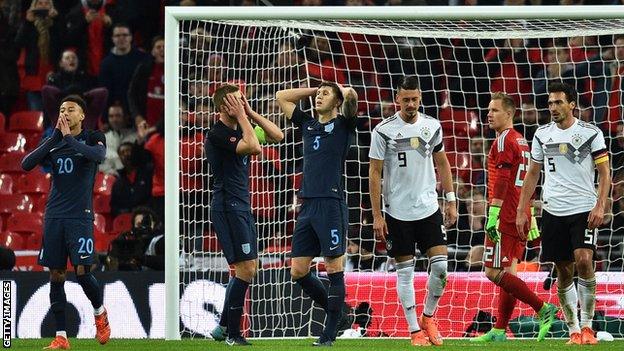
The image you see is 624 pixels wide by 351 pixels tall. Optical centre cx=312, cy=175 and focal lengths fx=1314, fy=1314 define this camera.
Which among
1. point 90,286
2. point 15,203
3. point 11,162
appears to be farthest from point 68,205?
point 11,162

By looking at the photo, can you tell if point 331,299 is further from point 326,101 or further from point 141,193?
point 141,193

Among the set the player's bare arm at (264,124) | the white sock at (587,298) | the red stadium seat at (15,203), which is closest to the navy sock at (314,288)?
the player's bare arm at (264,124)

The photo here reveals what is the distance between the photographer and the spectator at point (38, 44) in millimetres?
16516

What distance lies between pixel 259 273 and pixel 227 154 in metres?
2.33

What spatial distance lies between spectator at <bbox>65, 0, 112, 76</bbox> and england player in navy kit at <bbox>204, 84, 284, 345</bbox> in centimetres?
698

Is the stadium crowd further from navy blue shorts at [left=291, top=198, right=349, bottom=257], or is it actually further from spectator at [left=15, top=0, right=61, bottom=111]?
navy blue shorts at [left=291, top=198, right=349, bottom=257]

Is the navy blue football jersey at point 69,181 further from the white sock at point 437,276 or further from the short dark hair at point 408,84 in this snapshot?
the white sock at point 437,276

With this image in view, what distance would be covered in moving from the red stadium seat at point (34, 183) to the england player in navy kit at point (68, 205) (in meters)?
5.64

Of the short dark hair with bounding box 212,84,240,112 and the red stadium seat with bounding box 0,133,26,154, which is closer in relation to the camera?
the short dark hair with bounding box 212,84,240,112

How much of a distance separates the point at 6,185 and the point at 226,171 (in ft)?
21.8

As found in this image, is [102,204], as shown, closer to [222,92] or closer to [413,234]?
[222,92]

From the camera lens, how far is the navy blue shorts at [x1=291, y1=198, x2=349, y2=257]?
9742mm

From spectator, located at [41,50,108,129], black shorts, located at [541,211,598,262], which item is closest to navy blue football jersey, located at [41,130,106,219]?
black shorts, located at [541,211,598,262]

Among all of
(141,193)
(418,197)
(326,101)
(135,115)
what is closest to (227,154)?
(326,101)
